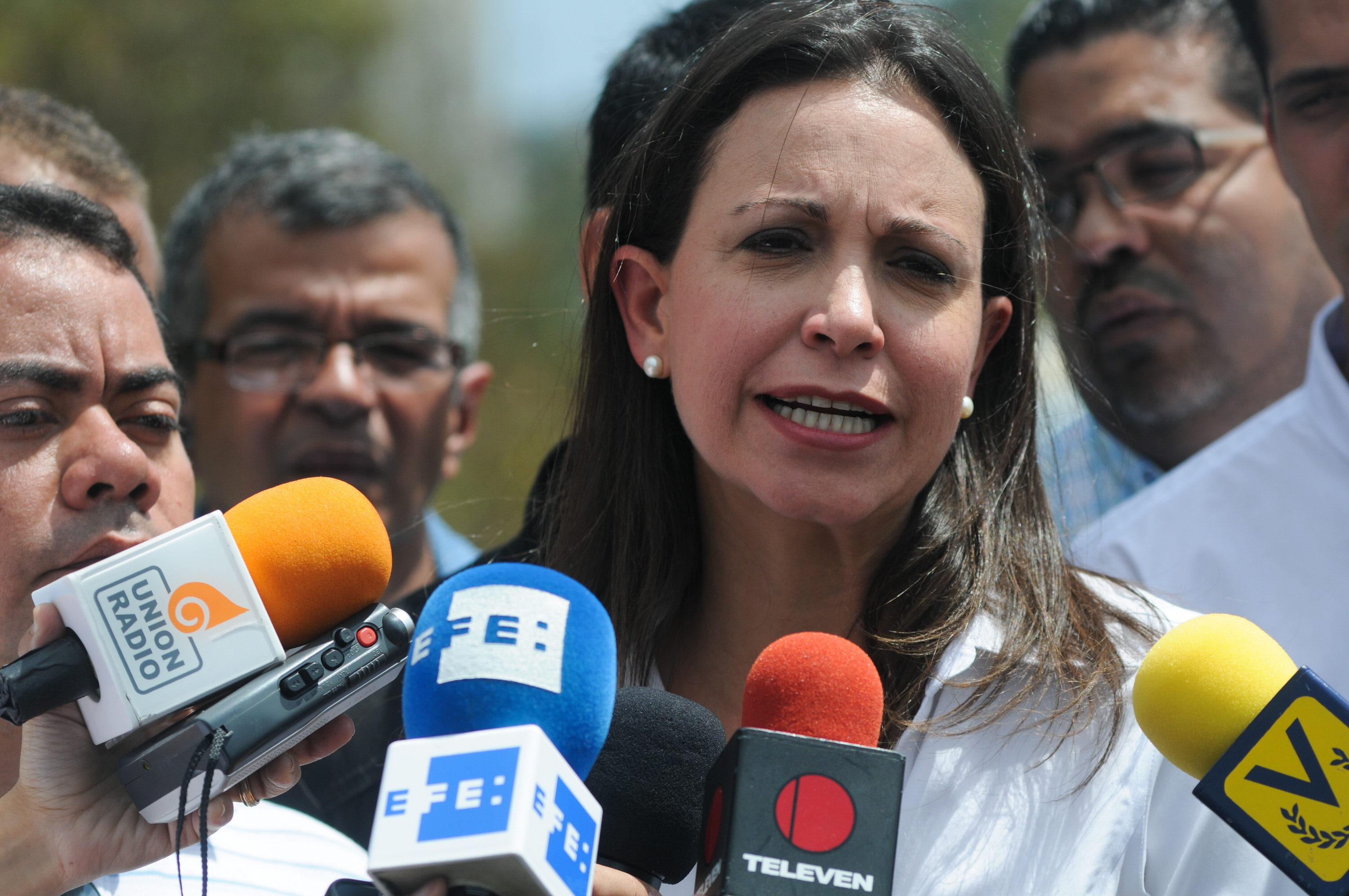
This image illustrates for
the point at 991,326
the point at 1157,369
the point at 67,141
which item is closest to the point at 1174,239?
the point at 1157,369

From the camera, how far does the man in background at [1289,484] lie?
3092 mm

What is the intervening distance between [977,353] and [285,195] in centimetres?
263

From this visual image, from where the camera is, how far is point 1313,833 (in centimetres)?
166

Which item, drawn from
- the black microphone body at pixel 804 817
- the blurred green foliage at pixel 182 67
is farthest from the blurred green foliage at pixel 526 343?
the blurred green foliage at pixel 182 67

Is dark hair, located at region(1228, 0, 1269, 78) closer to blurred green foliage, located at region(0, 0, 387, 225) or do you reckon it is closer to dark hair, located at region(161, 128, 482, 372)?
dark hair, located at region(161, 128, 482, 372)

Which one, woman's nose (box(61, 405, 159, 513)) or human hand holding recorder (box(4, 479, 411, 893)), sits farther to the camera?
woman's nose (box(61, 405, 159, 513))

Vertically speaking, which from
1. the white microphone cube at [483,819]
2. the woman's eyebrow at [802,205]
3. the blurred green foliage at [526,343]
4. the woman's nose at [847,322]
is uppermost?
the woman's eyebrow at [802,205]

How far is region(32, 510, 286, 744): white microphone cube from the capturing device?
179cm

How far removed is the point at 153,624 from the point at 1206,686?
1.40 meters

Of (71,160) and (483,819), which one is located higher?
(483,819)

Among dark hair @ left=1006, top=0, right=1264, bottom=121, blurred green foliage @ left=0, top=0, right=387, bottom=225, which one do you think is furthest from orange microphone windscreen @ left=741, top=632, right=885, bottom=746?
blurred green foliage @ left=0, top=0, right=387, bottom=225

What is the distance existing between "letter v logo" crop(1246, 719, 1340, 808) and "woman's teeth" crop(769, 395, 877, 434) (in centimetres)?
90

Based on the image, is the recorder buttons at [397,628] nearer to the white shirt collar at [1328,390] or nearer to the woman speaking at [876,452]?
the woman speaking at [876,452]

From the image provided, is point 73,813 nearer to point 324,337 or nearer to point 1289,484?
point 324,337
